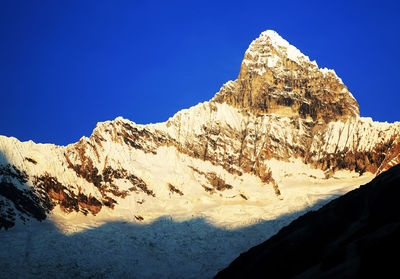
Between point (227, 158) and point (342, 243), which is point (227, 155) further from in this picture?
point (342, 243)

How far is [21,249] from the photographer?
78.2 meters

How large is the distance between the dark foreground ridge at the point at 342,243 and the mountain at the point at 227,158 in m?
33.5

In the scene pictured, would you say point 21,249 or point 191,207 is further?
point 191,207

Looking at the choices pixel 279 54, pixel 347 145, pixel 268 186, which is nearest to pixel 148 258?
pixel 268 186

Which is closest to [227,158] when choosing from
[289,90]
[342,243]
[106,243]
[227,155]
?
[227,155]

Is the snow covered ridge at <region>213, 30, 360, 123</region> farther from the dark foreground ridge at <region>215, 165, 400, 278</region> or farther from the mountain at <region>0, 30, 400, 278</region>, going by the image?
the dark foreground ridge at <region>215, 165, 400, 278</region>

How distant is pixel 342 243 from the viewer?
134 feet

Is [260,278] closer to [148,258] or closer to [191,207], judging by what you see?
[148,258]

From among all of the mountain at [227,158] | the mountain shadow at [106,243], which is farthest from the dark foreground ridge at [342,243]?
the mountain at [227,158]

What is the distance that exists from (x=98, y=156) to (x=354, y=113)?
81.4 meters

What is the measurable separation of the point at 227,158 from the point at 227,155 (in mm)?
1239

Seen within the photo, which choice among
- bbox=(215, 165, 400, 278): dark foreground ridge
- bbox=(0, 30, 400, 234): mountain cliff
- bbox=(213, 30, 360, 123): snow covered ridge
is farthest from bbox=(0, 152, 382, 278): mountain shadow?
bbox=(213, 30, 360, 123): snow covered ridge

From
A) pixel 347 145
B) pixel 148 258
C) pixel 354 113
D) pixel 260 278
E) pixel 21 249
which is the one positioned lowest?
pixel 260 278

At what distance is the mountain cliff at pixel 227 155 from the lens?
103875mm
